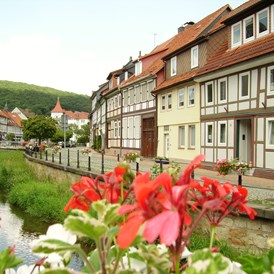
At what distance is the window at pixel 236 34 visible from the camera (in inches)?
666

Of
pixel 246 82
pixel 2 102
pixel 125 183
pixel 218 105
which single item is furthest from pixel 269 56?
pixel 2 102

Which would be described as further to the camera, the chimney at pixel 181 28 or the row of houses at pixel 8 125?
the row of houses at pixel 8 125

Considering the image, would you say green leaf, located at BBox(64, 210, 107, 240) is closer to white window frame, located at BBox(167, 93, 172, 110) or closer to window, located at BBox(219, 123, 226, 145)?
window, located at BBox(219, 123, 226, 145)

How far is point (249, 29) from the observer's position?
1625 cm

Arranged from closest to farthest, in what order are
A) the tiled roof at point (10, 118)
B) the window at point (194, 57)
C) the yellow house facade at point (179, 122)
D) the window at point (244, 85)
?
the window at point (244, 85), the yellow house facade at point (179, 122), the window at point (194, 57), the tiled roof at point (10, 118)

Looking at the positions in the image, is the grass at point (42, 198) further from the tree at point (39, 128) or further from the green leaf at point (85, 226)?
the tree at point (39, 128)

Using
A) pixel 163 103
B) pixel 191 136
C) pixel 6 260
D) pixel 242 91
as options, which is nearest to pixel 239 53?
pixel 242 91

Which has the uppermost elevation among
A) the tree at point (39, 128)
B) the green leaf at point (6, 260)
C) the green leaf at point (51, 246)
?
the tree at point (39, 128)

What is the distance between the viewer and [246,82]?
15.9 meters

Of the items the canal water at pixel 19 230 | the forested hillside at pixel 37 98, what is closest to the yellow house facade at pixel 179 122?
the canal water at pixel 19 230

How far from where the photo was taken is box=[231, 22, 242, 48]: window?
16.9 meters

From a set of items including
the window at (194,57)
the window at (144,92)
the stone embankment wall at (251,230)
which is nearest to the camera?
the stone embankment wall at (251,230)

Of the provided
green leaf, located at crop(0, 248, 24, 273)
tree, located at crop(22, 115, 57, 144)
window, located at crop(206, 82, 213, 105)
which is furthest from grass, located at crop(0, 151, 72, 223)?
tree, located at crop(22, 115, 57, 144)

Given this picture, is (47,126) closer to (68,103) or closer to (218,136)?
(218,136)
